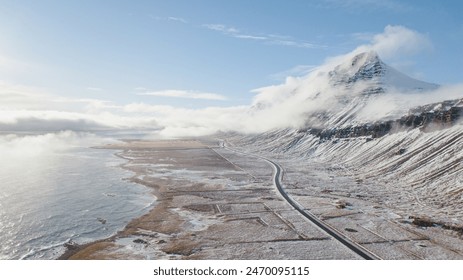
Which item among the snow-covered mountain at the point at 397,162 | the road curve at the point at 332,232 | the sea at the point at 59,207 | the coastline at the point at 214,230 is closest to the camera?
the coastline at the point at 214,230

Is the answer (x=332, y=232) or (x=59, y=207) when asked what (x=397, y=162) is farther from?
(x=59, y=207)

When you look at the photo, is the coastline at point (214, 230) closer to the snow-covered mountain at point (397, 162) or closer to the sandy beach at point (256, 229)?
the sandy beach at point (256, 229)

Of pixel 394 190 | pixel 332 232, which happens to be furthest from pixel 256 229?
pixel 394 190

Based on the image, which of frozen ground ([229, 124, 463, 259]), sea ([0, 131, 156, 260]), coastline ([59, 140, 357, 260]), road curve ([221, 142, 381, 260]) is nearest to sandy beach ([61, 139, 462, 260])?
coastline ([59, 140, 357, 260])

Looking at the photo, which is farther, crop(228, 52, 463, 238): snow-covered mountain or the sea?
crop(228, 52, 463, 238): snow-covered mountain

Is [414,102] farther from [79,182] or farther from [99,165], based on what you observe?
[79,182]

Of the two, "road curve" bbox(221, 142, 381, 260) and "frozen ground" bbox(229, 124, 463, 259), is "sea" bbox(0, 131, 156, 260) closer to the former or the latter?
"road curve" bbox(221, 142, 381, 260)

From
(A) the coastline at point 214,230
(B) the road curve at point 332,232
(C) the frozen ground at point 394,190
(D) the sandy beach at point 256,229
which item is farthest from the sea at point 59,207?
(C) the frozen ground at point 394,190

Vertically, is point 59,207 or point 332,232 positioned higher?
point 59,207

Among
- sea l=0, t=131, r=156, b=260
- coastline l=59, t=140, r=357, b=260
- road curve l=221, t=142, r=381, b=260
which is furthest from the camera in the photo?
sea l=0, t=131, r=156, b=260
